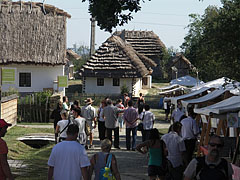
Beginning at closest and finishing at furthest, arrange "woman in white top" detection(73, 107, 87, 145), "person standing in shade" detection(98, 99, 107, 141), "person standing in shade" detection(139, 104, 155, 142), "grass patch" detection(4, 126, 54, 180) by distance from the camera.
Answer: "grass patch" detection(4, 126, 54, 180) < "woman in white top" detection(73, 107, 87, 145) < "person standing in shade" detection(139, 104, 155, 142) < "person standing in shade" detection(98, 99, 107, 141)

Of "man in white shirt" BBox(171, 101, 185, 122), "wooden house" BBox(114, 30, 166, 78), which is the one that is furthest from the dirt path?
"wooden house" BBox(114, 30, 166, 78)

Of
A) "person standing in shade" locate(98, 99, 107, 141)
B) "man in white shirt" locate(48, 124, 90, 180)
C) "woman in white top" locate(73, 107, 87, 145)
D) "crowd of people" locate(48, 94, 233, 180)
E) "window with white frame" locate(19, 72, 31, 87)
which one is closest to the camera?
"crowd of people" locate(48, 94, 233, 180)

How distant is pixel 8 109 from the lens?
2336 cm

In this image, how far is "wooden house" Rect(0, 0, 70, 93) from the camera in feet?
143

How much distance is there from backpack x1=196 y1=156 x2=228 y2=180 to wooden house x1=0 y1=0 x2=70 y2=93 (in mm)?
37738

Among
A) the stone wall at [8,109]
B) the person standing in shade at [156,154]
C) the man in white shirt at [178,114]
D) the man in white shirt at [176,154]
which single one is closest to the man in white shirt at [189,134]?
the man in white shirt at [176,154]

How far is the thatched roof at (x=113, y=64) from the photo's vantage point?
4941 centimetres

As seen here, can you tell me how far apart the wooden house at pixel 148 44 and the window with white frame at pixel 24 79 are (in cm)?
2950

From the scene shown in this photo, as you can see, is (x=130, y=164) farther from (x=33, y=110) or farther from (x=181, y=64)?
(x=181, y=64)

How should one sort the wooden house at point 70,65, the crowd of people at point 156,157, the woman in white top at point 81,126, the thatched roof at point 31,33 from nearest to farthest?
the crowd of people at point 156,157 < the woman in white top at point 81,126 < the thatched roof at point 31,33 < the wooden house at point 70,65

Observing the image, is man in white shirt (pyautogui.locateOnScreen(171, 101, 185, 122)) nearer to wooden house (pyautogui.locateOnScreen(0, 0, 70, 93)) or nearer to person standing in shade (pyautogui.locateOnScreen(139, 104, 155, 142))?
person standing in shade (pyautogui.locateOnScreen(139, 104, 155, 142))

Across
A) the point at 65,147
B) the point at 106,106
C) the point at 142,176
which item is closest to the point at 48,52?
the point at 106,106

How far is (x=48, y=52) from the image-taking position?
44.0 m

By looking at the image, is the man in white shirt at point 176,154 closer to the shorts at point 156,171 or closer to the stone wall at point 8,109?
the shorts at point 156,171
